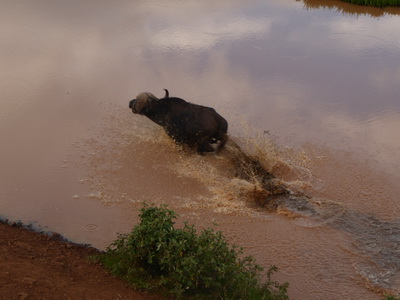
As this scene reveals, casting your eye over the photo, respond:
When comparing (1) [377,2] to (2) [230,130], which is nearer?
(2) [230,130]

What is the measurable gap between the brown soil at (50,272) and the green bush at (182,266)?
0.20m

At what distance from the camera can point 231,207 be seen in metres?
7.59

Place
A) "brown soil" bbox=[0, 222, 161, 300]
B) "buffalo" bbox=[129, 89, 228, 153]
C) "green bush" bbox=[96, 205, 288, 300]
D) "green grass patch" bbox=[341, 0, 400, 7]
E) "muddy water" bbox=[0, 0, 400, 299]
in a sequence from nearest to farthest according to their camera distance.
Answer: "brown soil" bbox=[0, 222, 161, 300]
"green bush" bbox=[96, 205, 288, 300]
"muddy water" bbox=[0, 0, 400, 299]
"buffalo" bbox=[129, 89, 228, 153]
"green grass patch" bbox=[341, 0, 400, 7]

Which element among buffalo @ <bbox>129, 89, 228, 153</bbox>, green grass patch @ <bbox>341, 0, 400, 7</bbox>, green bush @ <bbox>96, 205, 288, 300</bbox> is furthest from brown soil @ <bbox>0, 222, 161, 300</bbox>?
green grass patch @ <bbox>341, 0, 400, 7</bbox>

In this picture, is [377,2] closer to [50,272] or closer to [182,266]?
[182,266]

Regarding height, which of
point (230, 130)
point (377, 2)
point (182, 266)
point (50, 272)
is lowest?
point (230, 130)

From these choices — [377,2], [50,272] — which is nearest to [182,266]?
[50,272]

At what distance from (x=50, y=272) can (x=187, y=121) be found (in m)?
4.12

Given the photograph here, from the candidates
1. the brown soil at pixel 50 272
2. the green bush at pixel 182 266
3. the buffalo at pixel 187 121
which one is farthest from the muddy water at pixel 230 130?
the green bush at pixel 182 266

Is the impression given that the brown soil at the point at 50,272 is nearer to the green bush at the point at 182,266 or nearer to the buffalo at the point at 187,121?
the green bush at the point at 182,266

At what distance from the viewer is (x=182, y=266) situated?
5152mm

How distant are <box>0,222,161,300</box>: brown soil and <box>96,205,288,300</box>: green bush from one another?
20 cm

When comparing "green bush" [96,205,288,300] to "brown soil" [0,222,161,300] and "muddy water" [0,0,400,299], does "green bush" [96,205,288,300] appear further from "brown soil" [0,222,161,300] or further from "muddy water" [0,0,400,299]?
"muddy water" [0,0,400,299]

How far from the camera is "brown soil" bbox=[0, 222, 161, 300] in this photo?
4895 mm
